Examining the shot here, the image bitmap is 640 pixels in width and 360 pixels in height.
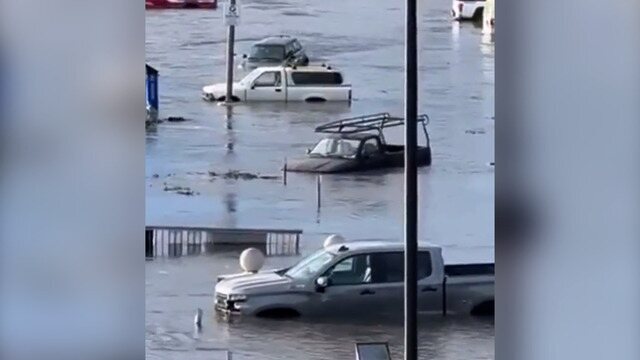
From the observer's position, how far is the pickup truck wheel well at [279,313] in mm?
3965

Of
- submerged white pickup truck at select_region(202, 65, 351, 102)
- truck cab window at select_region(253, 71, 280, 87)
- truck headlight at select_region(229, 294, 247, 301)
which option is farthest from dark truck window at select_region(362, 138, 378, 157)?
truck headlight at select_region(229, 294, 247, 301)

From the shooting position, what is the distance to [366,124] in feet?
12.8

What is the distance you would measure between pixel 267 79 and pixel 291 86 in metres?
0.14

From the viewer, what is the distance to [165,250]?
159 inches

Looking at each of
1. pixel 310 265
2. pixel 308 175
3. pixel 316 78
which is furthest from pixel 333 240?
pixel 316 78

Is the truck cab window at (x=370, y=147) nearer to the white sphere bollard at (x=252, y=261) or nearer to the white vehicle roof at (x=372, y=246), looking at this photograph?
the white vehicle roof at (x=372, y=246)

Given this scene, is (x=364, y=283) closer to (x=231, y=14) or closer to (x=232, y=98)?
(x=232, y=98)

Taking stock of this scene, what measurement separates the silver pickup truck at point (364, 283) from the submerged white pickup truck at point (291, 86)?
64 cm

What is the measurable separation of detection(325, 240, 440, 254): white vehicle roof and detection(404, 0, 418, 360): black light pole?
622mm

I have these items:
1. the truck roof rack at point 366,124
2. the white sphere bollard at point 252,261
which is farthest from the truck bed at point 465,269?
the white sphere bollard at point 252,261
